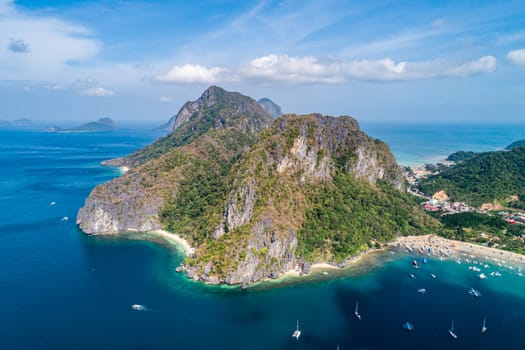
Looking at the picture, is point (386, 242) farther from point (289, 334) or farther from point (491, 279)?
point (289, 334)

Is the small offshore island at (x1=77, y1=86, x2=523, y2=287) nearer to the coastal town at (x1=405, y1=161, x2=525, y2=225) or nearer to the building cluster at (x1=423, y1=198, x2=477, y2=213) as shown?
the building cluster at (x1=423, y1=198, x2=477, y2=213)

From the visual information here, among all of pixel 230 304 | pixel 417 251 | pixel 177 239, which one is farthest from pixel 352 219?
pixel 177 239

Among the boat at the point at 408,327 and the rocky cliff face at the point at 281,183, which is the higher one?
the rocky cliff face at the point at 281,183

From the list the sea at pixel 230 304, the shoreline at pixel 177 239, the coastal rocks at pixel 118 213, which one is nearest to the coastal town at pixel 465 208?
the sea at pixel 230 304

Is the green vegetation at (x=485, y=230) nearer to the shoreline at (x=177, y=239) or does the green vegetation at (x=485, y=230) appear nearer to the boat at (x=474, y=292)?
the boat at (x=474, y=292)

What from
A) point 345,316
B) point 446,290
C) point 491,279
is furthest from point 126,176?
point 491,279
